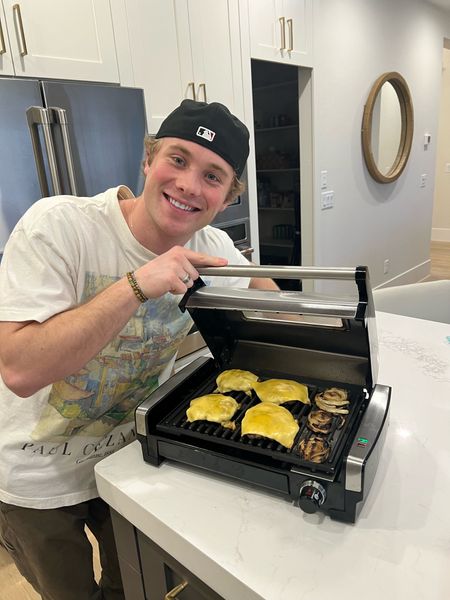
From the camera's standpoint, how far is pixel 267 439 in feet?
2.54

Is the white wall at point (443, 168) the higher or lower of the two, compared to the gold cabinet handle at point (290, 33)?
lower

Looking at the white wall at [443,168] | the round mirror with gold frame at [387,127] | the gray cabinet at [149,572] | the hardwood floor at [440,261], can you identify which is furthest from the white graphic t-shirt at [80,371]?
the white wall at [443,168]

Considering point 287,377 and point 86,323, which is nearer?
point 86,323

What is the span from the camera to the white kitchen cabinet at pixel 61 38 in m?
1.61

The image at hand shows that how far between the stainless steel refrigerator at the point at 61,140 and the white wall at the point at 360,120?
1.87m

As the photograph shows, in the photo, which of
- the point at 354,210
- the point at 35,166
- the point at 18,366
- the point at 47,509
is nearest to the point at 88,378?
the point at 18,366

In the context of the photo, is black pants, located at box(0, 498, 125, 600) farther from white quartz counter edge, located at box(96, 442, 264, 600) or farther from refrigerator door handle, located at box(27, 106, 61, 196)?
refrigerator door handle, located at box(27, 106, 61, 196)

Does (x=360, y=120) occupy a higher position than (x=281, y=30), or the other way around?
(x=281, y=30)

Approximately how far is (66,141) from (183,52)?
961 millimetres

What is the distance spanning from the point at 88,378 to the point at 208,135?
0.59m

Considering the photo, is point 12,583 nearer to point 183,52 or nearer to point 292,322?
point 292,322

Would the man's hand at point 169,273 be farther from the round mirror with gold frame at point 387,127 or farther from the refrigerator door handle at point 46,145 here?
the round mirror with gold frame at point 387,127

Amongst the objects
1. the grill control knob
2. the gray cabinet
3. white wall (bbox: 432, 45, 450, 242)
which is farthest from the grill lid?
white wall (bbox: 432, 45, 450, 242)

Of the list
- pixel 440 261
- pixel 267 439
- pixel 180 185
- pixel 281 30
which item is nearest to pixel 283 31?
pixel 281 30
